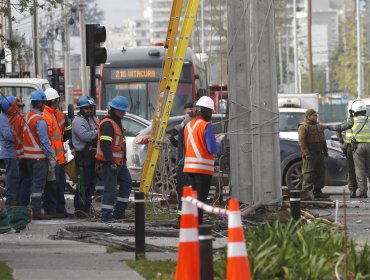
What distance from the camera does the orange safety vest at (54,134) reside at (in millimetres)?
19117

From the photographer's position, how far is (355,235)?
16.0 metres

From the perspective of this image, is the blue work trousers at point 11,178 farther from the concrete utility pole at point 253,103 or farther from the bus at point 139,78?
the bus at point 139,78

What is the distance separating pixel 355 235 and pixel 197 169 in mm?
2011

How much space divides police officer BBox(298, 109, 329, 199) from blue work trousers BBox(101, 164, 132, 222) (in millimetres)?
5614

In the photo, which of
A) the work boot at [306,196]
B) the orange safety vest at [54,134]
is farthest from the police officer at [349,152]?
the orange safety vest at [54,134]

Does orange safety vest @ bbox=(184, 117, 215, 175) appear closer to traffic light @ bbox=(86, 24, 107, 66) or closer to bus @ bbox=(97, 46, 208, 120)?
traffic light @ bbox=(86, 24, 107, 66)

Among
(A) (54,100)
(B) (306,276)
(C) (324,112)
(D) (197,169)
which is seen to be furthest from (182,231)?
(C) (324,112)

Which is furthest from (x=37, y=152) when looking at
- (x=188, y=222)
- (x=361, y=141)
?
(x=188, y=222)

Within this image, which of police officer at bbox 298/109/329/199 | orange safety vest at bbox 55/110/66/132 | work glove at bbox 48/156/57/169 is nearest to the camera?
work glove at bbox 48/156/57/169

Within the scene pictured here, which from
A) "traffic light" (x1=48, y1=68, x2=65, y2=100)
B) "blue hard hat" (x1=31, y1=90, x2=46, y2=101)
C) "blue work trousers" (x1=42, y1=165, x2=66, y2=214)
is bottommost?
"blue work trousers" (x1=42, y1=165, x2=66, y2=214)

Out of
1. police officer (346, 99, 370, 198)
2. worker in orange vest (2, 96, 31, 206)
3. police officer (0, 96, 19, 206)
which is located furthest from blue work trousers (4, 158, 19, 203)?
police officer (346, 99, 370, 198)

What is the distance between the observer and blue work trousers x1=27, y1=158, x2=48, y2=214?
18.7 meters

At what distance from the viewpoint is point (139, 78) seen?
3359 centimetres

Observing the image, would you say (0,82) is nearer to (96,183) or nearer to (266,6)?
(96,183)
